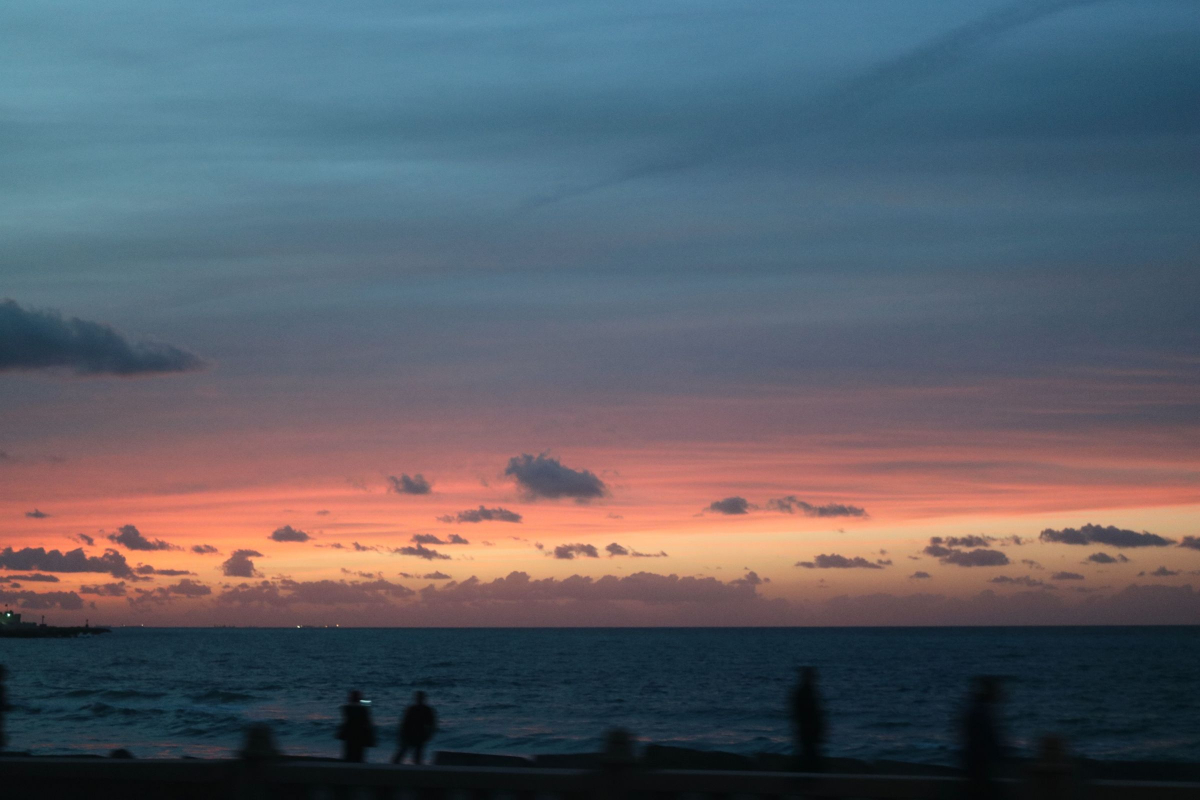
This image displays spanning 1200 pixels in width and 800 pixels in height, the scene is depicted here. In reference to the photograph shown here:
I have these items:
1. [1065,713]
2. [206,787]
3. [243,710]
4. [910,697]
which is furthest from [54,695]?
[206,787]

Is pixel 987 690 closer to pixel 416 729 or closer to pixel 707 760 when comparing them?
pixel 707 760

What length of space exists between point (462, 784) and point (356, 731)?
21.9 feet

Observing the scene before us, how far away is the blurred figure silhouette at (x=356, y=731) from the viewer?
1454 cm

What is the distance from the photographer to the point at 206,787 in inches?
348

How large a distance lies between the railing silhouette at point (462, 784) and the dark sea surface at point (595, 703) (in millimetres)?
9106

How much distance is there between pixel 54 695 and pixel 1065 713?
6369cm

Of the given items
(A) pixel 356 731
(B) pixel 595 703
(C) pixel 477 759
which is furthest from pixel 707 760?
(B) pixel 595 703

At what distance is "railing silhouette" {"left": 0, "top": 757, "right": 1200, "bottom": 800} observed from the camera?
26.9ft

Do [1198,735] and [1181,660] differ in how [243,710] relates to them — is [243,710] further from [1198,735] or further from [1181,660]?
[1181,660]

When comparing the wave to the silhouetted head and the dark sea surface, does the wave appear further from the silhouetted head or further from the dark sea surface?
the silhouetted head

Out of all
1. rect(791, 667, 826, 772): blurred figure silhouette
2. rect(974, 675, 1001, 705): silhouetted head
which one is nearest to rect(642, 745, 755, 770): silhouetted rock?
rect(791, 667, 826, 772): blurred figure silhouette

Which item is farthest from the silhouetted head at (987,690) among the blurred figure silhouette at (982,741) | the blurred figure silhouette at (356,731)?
the blurred figure silhouette at (356,731)

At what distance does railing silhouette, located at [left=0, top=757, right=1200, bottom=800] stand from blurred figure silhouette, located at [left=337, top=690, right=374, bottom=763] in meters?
5.54

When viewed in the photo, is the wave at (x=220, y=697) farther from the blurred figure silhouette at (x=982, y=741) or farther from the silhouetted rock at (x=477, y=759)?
the blurred figure silhouette at (x=982, y=741)
